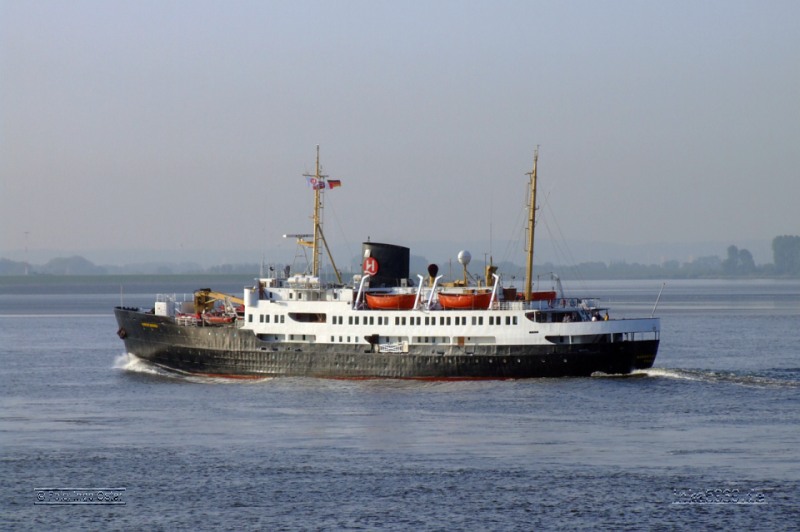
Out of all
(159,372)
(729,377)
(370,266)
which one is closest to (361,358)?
(370,266)

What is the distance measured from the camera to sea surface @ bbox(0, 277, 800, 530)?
31250 mm

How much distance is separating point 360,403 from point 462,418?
20.0ft

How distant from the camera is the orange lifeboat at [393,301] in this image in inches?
2312

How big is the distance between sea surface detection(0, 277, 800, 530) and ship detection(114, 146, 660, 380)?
1402 millimetres

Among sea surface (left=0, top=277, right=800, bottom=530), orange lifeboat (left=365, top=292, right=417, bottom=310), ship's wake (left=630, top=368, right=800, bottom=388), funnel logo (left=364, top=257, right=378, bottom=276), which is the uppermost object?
funnel logo (left=364, top=257, right=378, bottom=276)

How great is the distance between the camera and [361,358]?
190 ft

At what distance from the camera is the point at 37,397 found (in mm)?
53188

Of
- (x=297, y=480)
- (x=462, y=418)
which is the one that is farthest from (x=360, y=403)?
(x=297, y=480)

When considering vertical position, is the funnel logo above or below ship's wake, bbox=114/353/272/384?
above

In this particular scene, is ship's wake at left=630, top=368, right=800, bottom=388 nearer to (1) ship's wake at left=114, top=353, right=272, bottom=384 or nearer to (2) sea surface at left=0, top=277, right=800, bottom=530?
(2) sea surface at left=0, top=277, right=800, bottom=530

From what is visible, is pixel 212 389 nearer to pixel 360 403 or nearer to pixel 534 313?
pixel 360 403

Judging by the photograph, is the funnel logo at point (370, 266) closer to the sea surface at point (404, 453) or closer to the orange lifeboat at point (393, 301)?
the orange lifeboat at point (393, 301)

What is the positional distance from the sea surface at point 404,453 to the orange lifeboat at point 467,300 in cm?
442

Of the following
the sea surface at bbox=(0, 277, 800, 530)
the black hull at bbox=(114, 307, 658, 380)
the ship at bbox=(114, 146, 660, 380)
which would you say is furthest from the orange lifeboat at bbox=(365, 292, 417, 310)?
the sea surface at bbox=(0, 277, 800, 530)
